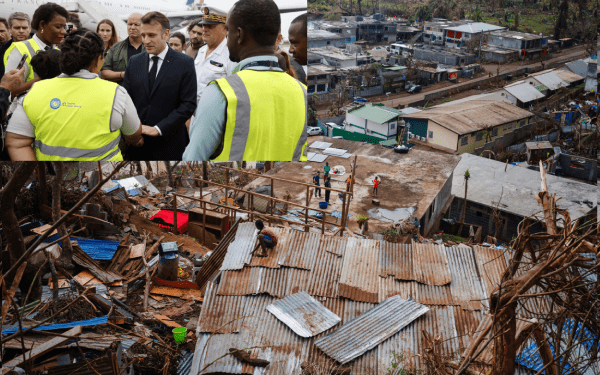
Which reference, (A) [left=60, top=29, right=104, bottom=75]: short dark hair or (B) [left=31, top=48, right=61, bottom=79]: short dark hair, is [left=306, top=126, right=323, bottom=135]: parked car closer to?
(B) [left=31, top=48, right=61, bottom=79]: short dark hair

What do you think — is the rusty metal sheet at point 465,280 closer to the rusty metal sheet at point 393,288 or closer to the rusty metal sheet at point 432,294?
the rusty metal sheet at point 432,294

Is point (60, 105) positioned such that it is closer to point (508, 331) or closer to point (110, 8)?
point (110, 8)

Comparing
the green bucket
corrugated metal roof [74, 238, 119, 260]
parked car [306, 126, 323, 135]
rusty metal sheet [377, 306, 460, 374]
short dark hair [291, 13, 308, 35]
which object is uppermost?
short dark hair [291, 13, 308, 35]

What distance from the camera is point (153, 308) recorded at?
25.8ft

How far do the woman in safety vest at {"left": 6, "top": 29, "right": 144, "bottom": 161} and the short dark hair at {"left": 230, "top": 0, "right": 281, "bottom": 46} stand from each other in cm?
107

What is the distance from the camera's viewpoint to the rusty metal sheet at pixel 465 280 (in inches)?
228

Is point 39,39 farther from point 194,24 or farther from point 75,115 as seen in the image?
point 194,24

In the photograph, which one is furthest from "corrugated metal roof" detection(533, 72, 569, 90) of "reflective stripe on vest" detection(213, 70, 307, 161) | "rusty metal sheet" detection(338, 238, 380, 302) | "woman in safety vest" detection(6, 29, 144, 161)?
"woman in safety vest" detection(6, 29, 144, 161)

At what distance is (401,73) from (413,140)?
9.23m

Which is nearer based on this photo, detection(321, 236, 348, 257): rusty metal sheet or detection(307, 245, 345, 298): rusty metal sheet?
detection(307, 245, 345, 298): rusty metal sheet

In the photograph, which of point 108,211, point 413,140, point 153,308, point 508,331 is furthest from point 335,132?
point 508,331

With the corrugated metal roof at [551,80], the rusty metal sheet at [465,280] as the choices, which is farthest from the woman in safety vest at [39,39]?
the corrugated metal roof at [551,80]

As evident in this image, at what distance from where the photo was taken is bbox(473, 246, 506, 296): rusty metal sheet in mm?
6000

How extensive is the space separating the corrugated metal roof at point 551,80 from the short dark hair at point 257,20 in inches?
1043
